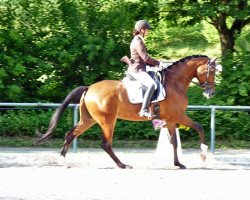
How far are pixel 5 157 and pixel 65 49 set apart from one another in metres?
4.30

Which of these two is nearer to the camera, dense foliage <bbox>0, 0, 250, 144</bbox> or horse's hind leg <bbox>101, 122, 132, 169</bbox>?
horse's hind leg <bbox>101, 122, 132, 169</bbox>

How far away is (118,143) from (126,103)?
9.66 feet

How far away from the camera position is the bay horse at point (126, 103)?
13.4m

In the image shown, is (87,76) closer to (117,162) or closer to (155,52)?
(155,52)

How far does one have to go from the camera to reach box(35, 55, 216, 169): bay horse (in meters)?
13.4

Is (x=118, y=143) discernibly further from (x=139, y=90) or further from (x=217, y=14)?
(x=217, y=14)

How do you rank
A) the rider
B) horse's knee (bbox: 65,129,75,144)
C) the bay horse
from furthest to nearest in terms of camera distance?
horse's knee (bbox: 65,129,75,144) → the bay horse → the rider

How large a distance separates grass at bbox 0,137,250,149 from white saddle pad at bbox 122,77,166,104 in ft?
9.45

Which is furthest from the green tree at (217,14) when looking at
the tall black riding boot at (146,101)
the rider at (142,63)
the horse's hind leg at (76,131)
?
the horse's hind leg at (76,131)

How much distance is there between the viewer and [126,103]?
13477mm

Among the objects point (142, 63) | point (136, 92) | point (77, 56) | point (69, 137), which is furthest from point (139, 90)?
point (77, 56)

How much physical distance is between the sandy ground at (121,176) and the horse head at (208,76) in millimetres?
1425

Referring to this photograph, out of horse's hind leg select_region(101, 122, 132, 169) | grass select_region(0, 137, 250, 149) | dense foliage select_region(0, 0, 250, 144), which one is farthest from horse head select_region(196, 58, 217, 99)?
dense foliage select_region(0, 0, 250, 144)

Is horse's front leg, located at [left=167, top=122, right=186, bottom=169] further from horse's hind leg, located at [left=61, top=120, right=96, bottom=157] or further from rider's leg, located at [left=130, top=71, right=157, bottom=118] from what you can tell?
horse's hind leg, located at [left=61, top=120, right=96, bottom=157]
